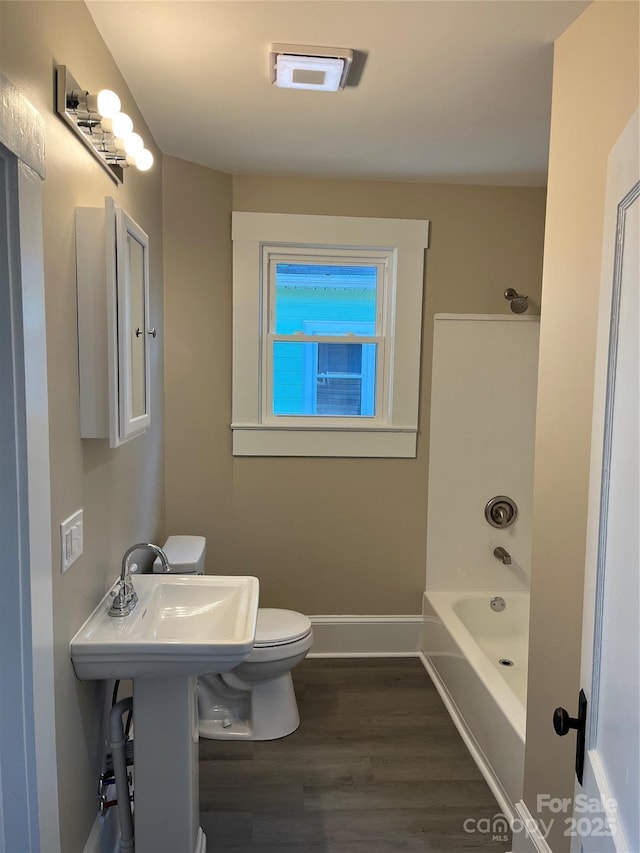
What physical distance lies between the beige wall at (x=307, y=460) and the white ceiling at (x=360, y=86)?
0.39 feet

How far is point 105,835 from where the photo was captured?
67.3 inches

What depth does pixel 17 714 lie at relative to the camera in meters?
1.17

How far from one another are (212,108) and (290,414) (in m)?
1.44

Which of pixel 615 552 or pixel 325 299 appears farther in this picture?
pixel 325 299

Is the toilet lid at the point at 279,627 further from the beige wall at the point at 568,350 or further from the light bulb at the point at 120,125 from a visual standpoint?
the light bulb at the point at 120,125

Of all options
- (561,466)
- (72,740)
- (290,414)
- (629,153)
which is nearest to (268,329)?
(290,414)

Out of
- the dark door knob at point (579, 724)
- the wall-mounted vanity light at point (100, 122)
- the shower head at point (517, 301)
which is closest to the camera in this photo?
the dark door knob at point (579, 724)

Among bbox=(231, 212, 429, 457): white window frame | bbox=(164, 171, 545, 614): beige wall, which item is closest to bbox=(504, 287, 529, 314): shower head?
bbox=(164, 171, 545, 614): beige wall

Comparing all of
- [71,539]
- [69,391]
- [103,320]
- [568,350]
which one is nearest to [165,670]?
[71,539]

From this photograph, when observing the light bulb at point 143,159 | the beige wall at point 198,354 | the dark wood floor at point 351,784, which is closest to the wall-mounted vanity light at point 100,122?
the light bulb at point 143,159

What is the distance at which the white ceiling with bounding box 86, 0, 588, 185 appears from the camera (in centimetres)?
153

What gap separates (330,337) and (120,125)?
62.8 inches

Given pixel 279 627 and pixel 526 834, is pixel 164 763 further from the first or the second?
pixel 526 834

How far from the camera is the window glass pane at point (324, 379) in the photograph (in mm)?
2977
